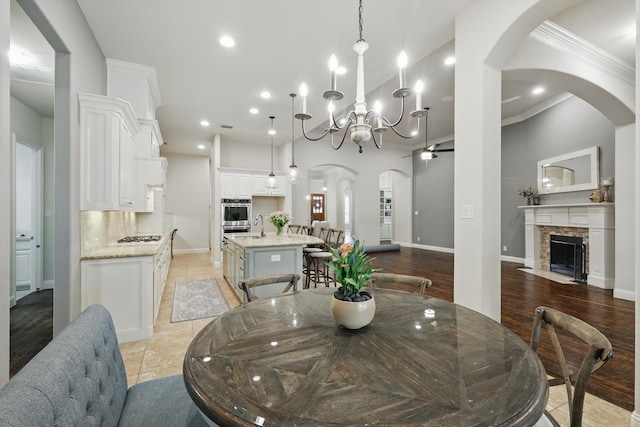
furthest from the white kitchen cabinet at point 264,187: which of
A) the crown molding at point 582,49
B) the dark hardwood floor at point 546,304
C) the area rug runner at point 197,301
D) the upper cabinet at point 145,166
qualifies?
the crown molding at point 582,49

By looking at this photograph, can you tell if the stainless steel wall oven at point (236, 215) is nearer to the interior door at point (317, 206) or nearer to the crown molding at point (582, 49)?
the crown molding at point (582, 49)

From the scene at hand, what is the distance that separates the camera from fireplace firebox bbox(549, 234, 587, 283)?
16.5ft

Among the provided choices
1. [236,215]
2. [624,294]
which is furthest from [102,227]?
[624,294]

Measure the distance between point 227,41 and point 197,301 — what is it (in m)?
3.38

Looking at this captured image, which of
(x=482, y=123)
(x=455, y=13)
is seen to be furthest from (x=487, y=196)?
(x=455, y=13)

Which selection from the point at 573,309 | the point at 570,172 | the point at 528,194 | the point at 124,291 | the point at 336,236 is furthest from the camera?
the point at 528,194

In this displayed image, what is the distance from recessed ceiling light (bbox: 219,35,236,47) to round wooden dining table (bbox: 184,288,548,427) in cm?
299

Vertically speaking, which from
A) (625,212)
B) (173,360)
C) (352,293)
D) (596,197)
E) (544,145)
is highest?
(544,145)

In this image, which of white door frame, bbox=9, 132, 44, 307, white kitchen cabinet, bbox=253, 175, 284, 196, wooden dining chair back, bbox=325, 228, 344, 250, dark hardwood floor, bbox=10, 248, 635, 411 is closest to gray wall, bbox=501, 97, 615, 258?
dark hardwood floor, bbox=10, 248, 635, 411

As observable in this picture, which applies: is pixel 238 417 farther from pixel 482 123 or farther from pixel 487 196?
pixel 482 123

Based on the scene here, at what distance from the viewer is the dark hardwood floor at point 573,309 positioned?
6.95 ft

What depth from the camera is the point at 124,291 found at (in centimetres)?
278

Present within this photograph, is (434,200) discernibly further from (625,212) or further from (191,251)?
(191,251)

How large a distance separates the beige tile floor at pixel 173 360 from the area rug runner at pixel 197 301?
0.31 feet
